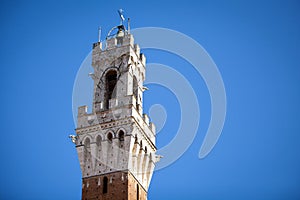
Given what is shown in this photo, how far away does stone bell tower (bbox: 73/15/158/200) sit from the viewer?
132 feet

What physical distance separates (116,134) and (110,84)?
6.00 metres

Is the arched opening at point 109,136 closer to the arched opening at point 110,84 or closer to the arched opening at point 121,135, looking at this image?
the arched opening at point 121,135

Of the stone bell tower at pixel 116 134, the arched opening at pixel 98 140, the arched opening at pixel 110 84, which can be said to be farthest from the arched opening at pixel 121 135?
the arched opening at pixel 110 84

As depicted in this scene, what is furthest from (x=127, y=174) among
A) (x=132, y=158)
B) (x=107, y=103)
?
(x=107, y=103)

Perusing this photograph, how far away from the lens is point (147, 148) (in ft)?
143

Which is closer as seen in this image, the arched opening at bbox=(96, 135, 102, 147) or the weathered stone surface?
the weathered stone surface

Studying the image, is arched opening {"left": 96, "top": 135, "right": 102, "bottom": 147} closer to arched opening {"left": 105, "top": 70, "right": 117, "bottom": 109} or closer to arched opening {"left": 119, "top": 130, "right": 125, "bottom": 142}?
arched opening {"left": 119, "top": 130, "right": 125, "bottom": 142}

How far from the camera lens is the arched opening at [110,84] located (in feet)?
148

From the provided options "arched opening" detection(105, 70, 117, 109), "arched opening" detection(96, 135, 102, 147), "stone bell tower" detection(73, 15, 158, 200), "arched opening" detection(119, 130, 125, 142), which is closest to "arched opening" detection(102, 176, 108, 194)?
"stone bell tower" detection(73, 15, 158, 200)

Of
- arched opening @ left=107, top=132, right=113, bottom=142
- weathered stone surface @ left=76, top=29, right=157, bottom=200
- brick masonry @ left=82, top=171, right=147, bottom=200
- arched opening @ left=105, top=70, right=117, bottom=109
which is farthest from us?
arched opening @ left=105, top=70, right=117, bottom=109

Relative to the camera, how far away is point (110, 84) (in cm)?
4603

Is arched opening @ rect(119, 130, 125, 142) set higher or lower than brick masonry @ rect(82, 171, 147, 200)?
higher

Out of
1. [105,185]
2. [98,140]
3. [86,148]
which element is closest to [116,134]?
[98,140]

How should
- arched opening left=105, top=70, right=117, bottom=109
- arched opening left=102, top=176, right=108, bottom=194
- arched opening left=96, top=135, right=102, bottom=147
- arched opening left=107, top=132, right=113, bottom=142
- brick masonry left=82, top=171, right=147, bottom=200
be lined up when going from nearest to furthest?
brick masonry left=82, top=171, right=147, bottom=200 → arched opening left=102, top=176, right=108, bottom=194 → arched opening left=107, top=132, right=113, bottom=142 → arched opening left=96, top=135, right=102, bottom=147 → arched opening left=105, top=70, right=117, bottom=109
